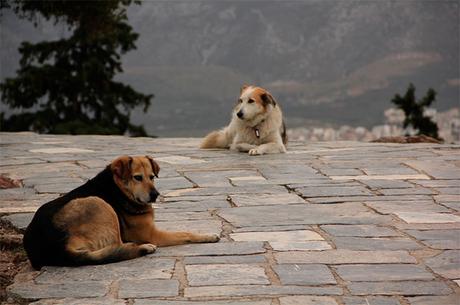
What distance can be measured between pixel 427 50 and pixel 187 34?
2815 cm

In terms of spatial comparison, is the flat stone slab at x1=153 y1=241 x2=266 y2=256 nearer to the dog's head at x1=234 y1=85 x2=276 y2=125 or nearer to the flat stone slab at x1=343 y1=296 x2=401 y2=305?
the flat stone slab at x1=343 y1=296 x2=401 y2=305

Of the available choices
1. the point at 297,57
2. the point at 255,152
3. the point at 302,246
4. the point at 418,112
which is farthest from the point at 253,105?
the point at 297,57

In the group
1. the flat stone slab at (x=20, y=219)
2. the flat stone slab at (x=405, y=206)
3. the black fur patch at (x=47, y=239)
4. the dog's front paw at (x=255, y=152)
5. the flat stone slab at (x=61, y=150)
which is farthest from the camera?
the flat stone slab at (x=61, y=150)

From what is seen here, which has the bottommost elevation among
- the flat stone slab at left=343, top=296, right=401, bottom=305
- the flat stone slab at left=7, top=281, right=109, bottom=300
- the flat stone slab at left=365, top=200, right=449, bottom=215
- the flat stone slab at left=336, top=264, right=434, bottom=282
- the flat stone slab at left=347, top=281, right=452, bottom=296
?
the flat stone slab at left=7, top=281, right=109, bottom=300

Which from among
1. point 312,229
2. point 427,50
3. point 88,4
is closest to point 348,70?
point 427,50

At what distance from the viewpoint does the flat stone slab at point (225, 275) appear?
202 inches

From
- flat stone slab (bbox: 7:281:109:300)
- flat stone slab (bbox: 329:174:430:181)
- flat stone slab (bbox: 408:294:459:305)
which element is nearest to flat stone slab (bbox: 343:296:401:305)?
flat stone slab (bbox: 408:294:459:305)

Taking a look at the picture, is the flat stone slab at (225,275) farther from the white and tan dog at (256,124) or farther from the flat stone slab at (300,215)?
the white and tan dog at (256,124)

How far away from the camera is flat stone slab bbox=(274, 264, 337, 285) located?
16.8ft

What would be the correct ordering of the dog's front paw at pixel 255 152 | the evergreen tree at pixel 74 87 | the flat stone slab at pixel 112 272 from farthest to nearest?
the evergreen tree at pixel 74 87 < the dog's front paw at pixel 255 152 < the flat stone slab at pixel 112 272

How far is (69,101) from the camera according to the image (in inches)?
1314

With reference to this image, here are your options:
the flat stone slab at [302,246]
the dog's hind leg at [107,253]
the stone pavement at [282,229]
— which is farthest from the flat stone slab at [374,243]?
the dog's hind leg at [107,253]

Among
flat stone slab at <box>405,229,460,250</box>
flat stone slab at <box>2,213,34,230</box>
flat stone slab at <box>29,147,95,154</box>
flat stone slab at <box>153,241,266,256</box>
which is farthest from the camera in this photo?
flat stone slab at <box>29,147,95,154</box>

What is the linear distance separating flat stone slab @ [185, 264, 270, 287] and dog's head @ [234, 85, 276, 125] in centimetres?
655
